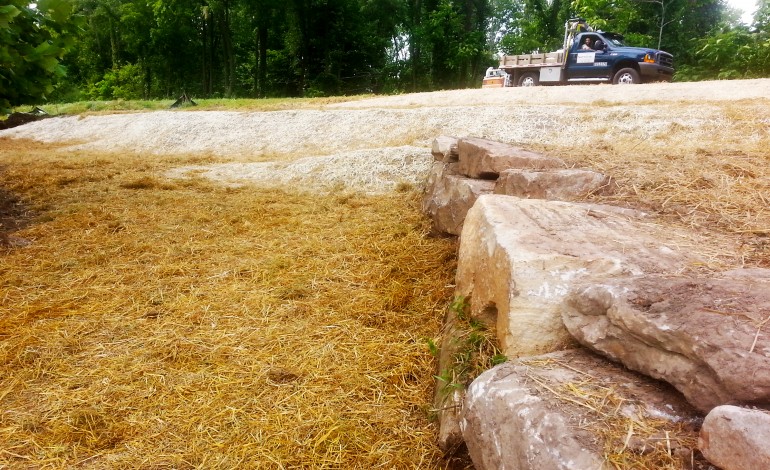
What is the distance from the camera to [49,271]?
408 centimetres

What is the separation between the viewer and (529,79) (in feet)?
60.8

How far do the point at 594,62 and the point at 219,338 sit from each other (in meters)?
16.5

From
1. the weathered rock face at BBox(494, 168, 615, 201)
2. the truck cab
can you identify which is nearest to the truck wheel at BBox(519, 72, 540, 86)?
the truck cab

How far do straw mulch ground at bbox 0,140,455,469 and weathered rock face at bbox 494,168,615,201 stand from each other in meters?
0.90

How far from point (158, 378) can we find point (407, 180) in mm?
4795

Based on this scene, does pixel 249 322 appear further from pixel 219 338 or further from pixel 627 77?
pixel 627 77

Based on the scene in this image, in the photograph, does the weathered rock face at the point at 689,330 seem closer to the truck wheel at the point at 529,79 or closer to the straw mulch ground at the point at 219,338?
the straw mulch ground at the point at 219,338

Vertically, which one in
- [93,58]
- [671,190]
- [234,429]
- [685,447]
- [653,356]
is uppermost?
[93,58]

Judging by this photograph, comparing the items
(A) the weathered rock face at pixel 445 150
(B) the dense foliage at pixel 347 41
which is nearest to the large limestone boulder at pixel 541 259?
(A) the weathered rock face at pixel 445 150

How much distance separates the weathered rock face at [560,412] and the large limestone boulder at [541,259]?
0.81ft

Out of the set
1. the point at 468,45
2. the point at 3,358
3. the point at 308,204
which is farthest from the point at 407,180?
the point at 468,45

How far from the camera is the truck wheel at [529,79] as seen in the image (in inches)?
723

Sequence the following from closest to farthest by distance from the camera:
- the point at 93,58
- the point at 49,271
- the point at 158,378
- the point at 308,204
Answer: the point at 158,378 < the point at 49,271 < the point at 308,204 < the point at 93,58

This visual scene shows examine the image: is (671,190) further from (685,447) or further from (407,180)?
(407,180)
